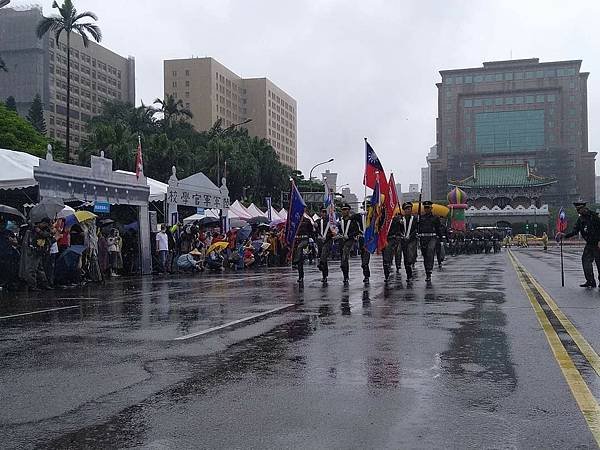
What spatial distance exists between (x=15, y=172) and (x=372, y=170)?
9913mm

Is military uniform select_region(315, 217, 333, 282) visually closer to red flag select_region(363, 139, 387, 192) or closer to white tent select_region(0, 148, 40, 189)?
red flag select_region(363, 139, 387, 192)

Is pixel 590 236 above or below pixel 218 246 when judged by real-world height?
above

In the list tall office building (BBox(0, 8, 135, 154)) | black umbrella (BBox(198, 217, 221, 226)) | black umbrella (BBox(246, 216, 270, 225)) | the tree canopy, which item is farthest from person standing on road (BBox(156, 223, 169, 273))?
tall office building (BBox(0, 8, 135, 154))

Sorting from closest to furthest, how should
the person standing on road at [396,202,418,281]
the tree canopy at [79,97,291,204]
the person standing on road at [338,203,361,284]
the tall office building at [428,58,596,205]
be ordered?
the person standing on road at [338,203,361,284] < the person standing on road at [396,202,418,281] < the tree canopy at [79,97,291,204] < the tall office building at [428,58,596,205]

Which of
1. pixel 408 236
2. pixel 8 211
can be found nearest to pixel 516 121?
pixel 408 236

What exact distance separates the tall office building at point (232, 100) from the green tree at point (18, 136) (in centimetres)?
8315

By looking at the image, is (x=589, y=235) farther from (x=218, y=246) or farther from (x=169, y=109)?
(x=169, y=109)

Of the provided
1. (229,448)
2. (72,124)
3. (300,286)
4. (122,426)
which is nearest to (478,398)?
(229,448)

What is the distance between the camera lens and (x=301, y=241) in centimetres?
1759

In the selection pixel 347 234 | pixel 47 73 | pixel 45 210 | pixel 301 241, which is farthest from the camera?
pixel 47 73

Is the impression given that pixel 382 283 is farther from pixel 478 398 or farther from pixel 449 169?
pixel 449 169

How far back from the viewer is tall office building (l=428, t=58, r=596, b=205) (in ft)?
427

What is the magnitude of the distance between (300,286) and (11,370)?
9.84 m

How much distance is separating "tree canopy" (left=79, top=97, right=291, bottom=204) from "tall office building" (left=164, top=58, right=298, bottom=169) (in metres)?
51.5
